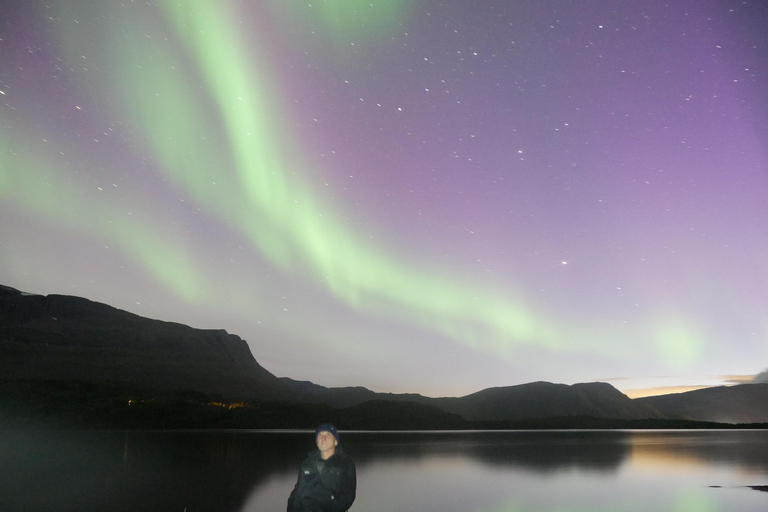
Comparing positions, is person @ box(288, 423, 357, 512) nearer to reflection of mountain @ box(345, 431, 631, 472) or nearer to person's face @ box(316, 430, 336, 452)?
person's face @ box(316, 430, 336, 452)

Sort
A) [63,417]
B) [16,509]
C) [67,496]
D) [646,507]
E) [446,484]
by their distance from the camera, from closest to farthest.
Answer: [16,509], [67,496], [646,507], [446,484], [63,417]

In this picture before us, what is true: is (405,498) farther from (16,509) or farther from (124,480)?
(16,509)

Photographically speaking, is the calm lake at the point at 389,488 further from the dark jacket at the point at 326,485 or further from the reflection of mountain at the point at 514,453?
the dark jacket at the point at 326,485

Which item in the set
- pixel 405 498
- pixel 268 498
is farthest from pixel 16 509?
pixel 405 498

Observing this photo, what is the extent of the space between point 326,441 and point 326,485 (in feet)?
1.64

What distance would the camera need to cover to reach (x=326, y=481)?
711 cm

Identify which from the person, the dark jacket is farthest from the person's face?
the dark jacket

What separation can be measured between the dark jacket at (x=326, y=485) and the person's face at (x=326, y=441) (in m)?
0.12

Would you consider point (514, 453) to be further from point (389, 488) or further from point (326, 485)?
point (326, 485)

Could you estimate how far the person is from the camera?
23.3 feet

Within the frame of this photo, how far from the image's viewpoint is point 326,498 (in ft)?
23.3

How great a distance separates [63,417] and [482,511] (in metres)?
210

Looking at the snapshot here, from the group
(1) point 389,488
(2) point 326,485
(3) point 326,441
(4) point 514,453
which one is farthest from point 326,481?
(4) point 514,453

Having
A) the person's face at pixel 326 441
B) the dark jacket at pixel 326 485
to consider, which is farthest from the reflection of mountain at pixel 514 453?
the person's face at pixel 326 441
